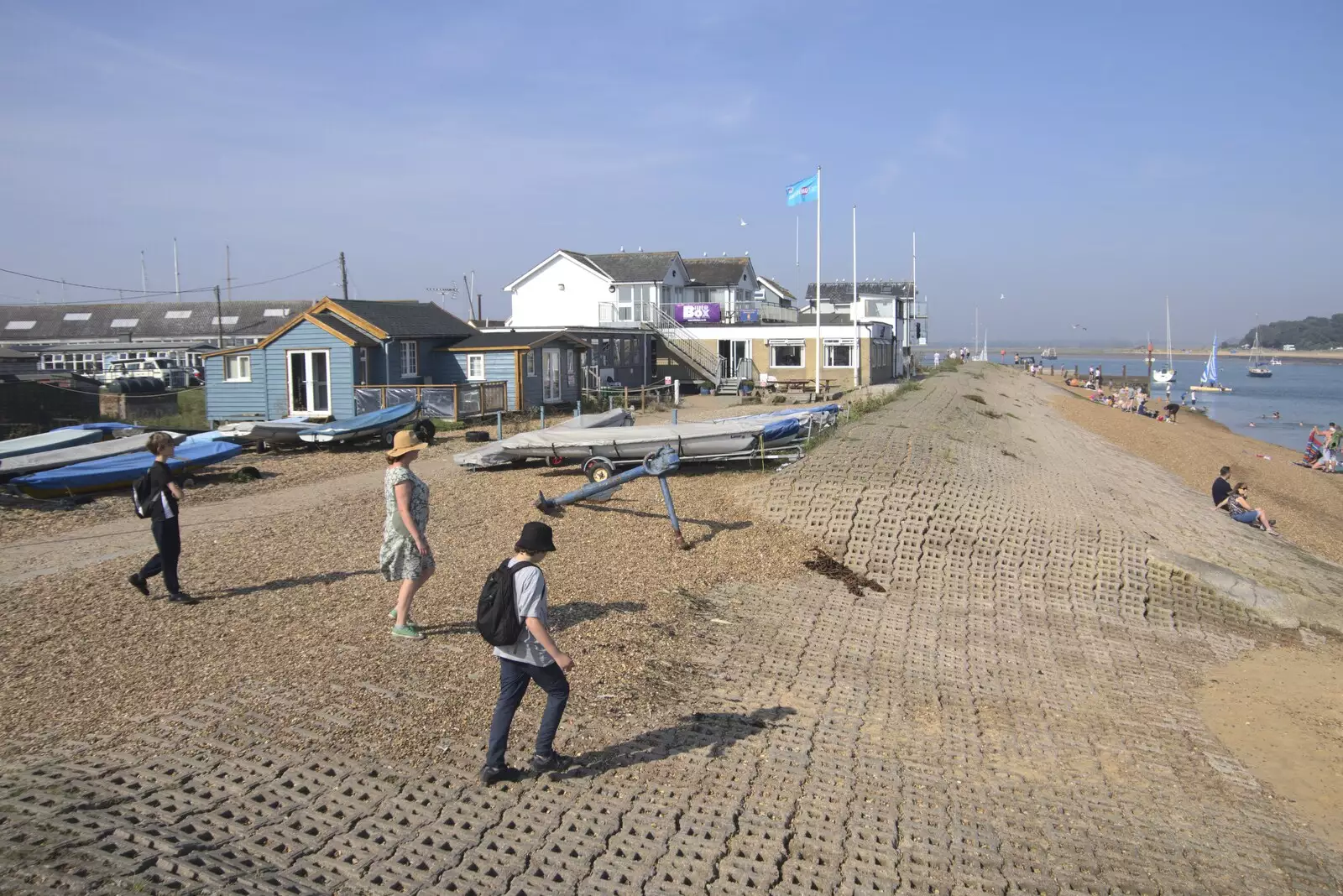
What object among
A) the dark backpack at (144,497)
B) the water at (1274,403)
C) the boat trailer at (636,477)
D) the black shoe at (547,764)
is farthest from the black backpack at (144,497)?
the water at (1274,403)

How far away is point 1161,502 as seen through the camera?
18.1 m

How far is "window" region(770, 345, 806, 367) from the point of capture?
4250 centimetres

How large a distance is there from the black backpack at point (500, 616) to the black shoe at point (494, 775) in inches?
33.7

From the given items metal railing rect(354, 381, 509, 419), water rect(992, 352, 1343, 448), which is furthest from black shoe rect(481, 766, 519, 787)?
water rect(992, 352, 1343, 448)

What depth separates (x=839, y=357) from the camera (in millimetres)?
42625

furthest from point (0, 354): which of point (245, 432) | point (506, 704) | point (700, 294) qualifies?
point (506, 704)

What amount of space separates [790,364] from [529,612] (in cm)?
3755

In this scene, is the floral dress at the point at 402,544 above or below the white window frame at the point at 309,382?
below

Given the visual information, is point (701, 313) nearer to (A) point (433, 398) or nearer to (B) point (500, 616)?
(A) point (433, 398)

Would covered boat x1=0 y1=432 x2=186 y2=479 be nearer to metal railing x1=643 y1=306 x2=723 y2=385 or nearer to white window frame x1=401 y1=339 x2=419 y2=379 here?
white window frame x1=401 y1=339 x2=419 y2=379

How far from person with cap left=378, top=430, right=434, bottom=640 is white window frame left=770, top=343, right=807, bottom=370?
34915 millimetres

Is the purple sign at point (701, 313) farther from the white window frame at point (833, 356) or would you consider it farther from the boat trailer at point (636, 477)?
the boat trailer at point (636, 477)

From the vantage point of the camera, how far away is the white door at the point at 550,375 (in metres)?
29.8

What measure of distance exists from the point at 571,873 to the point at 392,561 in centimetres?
380
